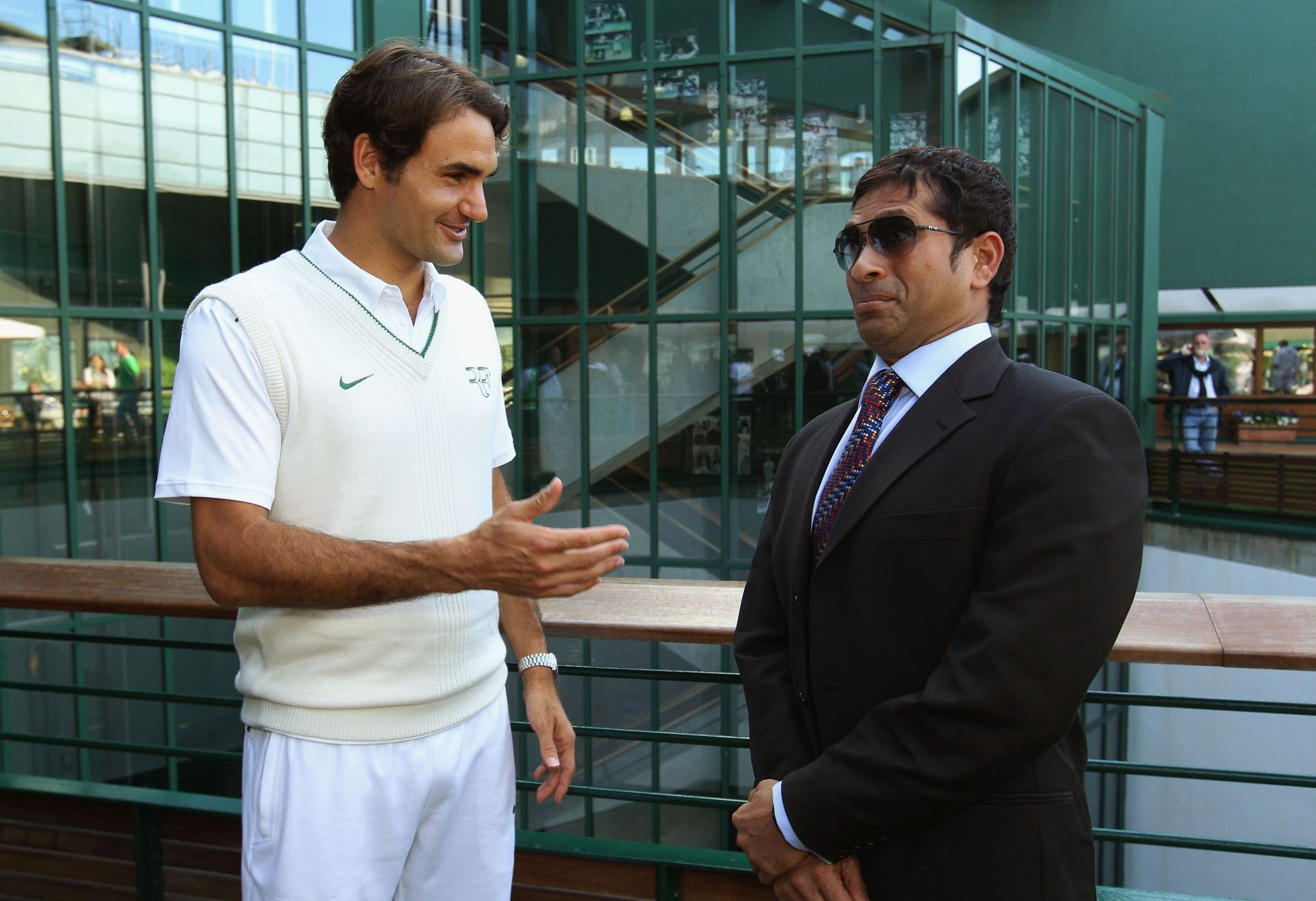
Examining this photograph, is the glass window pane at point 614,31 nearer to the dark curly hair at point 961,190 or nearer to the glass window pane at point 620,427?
the glass window pane at point 620,427

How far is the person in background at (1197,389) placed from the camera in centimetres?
1631

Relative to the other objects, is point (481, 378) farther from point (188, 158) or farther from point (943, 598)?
point (188, 158)

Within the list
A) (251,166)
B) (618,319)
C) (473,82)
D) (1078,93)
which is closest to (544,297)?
(618,319)

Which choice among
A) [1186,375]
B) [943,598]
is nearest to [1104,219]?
[1186,375]

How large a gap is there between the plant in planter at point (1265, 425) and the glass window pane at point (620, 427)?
949 cm

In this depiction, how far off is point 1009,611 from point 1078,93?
15.9 m

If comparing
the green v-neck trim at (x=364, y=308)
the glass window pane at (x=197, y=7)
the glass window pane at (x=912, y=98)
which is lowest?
the green v-neck trim at (x=364, y=308)

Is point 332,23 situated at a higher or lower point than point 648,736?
higher

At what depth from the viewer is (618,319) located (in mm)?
13008

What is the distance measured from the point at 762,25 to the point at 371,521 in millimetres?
11851

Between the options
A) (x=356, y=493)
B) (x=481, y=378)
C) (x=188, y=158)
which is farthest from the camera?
(x=188, y=158)

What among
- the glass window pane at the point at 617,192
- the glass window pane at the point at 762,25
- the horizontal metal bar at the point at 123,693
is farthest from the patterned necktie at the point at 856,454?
the glass window pane at the point at 762,25

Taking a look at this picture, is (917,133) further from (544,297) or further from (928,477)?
(928,477)

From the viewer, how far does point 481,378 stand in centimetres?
219
